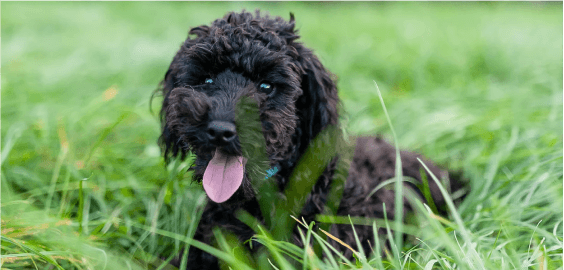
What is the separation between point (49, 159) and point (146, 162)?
0.82 meters

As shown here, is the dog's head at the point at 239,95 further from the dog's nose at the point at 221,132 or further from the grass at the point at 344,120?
the grass at the point at 344,120

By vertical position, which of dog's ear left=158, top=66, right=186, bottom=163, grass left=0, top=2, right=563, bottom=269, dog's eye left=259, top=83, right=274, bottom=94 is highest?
dog's eye left=259, top=83, right=274, bottom=94

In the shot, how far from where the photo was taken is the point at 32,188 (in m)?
3.10

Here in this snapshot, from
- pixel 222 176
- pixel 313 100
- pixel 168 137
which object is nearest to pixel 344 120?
pixel 313 100

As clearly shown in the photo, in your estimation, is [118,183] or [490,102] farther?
[490,102]

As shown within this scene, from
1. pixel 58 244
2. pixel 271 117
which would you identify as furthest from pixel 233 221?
pixel 58 244

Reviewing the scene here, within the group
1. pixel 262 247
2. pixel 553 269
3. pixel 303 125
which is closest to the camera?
pixel 553 269

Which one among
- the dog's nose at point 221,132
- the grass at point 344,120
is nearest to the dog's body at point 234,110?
the dog's nose at point 221,132

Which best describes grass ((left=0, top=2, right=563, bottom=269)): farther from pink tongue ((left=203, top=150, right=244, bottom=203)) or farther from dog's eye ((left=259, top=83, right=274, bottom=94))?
dog's eye ((left=259, top=83, right=274, bottom=94))

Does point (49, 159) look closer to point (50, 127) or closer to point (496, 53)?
point (50, 127)

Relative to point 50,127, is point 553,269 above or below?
above

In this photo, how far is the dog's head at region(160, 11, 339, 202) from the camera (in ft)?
6.87

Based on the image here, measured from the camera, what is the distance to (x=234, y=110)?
2059 millimetres

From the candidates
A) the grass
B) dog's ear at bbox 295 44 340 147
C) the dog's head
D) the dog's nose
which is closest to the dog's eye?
the dog's head
